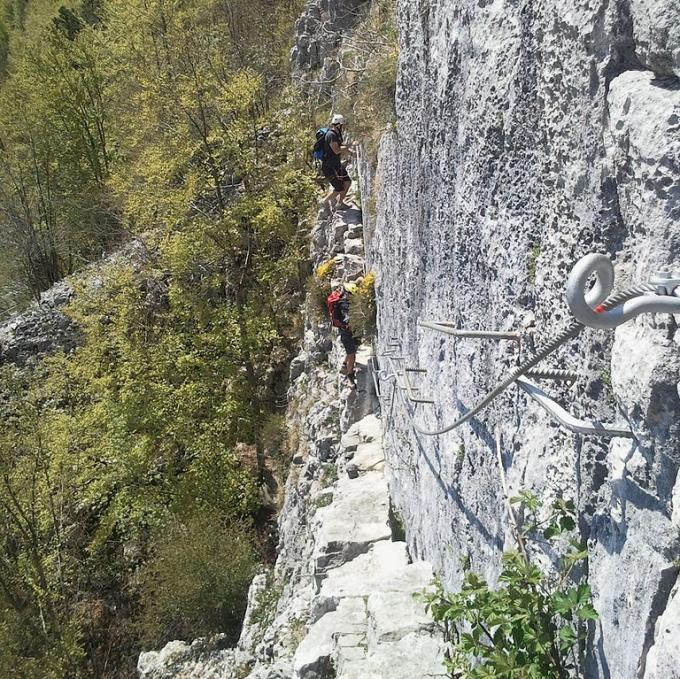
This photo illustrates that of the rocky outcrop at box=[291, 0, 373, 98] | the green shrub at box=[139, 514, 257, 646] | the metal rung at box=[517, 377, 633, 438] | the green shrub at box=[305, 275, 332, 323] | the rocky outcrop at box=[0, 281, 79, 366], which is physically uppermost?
→ the rocky outcrop at box=[291, 0, 373, 98]

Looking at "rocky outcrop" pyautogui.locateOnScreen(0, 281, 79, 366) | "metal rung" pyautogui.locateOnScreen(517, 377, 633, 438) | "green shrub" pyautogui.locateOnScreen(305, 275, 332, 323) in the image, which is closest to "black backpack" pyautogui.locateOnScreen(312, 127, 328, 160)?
"green shrub" pyautogui.locateOnScreen(305, 275, 332, 323)

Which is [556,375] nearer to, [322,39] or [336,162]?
[336,162]

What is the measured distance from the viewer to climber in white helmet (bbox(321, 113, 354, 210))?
10367mm

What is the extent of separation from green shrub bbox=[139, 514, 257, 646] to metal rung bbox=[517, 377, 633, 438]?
36.2ft

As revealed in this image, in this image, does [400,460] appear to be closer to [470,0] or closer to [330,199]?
[470,0]

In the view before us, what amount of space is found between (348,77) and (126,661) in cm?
1377

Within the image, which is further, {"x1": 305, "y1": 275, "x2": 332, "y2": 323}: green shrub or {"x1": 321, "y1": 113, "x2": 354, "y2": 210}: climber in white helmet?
{"x1": 305, "y1": 275, "x2": 332, "y2": 323}: green shrub

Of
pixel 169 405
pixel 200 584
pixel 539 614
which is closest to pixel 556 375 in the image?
pixel 539 614

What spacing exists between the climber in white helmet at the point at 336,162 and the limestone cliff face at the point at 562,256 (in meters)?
5.85

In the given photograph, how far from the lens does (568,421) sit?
7.16ft

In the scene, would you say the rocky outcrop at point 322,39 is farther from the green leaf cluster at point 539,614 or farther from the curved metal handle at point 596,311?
the curved metal handle at point 596,311

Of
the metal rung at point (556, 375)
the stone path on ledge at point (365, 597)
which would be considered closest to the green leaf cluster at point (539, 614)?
the metal rung at point (556, 375)

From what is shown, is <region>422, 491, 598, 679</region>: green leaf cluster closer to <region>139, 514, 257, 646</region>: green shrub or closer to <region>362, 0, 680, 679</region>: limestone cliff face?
<region>362, 0, 680, 679</region>: limestone cliff face

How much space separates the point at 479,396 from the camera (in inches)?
135
